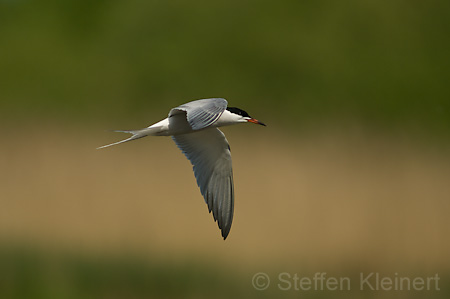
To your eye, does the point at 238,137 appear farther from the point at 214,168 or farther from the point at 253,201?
the point at 214,168

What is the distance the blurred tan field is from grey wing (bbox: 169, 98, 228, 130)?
287cm

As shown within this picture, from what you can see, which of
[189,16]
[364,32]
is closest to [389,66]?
[364,32]

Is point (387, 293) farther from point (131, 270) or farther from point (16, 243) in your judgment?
point (16, 243)

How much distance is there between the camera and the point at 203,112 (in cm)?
365

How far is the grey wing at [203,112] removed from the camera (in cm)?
351

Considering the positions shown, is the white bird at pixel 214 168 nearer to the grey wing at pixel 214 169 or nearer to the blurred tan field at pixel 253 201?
the grey wing at pixel 214 169

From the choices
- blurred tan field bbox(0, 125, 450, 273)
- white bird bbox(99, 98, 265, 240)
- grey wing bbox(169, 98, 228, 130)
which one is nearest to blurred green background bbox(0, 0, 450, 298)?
blurred tan field bbox(0, 125, 450, 273)

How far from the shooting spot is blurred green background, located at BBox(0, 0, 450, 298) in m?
6.69

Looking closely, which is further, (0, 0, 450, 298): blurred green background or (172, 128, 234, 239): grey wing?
(0, 0, 450, 298): blurred green background

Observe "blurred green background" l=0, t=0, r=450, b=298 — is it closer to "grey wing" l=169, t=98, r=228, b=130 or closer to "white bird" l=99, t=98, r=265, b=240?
"white bird" l=99, t=98, r=265, b=240

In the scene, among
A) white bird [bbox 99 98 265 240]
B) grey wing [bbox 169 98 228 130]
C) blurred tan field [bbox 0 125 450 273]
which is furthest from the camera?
blurred tan field [bbox 0 125 450 273]

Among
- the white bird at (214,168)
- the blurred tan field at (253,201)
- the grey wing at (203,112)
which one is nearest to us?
the grey wing at (203,112)

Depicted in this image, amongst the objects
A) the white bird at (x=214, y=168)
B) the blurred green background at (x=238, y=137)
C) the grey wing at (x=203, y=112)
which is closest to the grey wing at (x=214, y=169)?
the white bird at (x=214, y=168)

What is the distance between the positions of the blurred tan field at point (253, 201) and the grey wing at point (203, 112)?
2874mm
